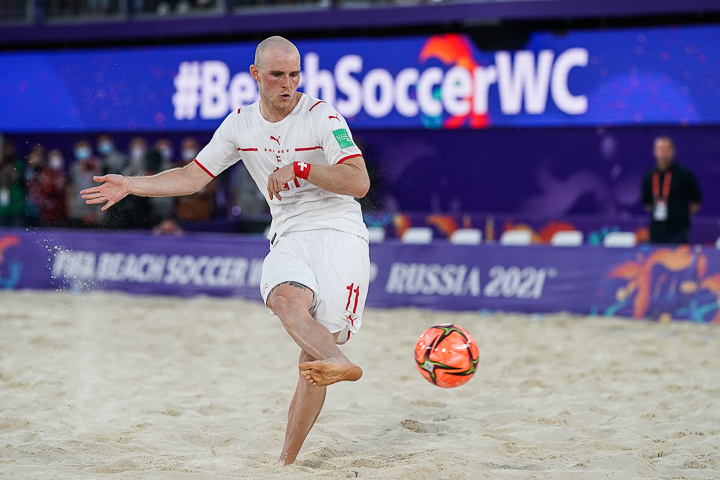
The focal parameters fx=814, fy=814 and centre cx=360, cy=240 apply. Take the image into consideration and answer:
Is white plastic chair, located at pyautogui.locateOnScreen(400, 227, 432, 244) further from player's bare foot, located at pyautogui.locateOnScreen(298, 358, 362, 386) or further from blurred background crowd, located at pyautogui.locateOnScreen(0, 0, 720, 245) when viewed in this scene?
player's bare foot, located at pyautogui.locateOnScreen(298, 358, 362, 386)

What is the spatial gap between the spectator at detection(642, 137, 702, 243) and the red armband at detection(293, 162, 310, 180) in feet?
22.9

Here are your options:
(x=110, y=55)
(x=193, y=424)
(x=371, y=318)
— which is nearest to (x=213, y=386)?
(x=193, y=424)

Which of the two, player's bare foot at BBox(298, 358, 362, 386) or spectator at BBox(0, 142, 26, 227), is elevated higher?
spectator at BBox(0, 142, 26, 227)

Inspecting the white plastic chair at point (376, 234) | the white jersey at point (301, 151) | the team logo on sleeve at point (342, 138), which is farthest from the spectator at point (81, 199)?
the team logo on sleeve at point (342, 138)

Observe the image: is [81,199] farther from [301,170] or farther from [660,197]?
[301,170]

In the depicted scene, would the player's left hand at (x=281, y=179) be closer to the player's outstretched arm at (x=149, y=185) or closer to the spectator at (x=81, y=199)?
the player's outstretched arm at (x=149, y=185)

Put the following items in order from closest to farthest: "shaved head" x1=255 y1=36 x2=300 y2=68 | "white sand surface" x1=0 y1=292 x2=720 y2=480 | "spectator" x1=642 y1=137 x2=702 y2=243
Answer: "shaved head" x1=255 y1=36 x2=300 y2=68, "white sand surface" x1=0 y1=292 x2=720 y2=480, "spectator" x1=642 y1=137 x2=702 y2=243

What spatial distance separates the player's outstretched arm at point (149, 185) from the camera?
167 inches

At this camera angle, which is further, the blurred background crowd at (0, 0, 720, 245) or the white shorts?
the blurred background crowd at (0, 0, 720, 245)

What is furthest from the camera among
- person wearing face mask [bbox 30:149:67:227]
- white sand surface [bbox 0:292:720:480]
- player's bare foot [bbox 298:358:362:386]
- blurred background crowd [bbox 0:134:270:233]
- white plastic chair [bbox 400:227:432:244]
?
person wearing face mask [bbox 30:149:67:227]

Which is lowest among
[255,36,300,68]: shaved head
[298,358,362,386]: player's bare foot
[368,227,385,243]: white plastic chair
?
[298,358,362,386]: player's bare foot

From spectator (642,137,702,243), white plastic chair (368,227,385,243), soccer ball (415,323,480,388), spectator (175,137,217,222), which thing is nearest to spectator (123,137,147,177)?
spectator (175,137,217,222)

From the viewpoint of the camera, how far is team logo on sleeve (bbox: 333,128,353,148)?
396 cm

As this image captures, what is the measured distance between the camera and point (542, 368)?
6.80m
